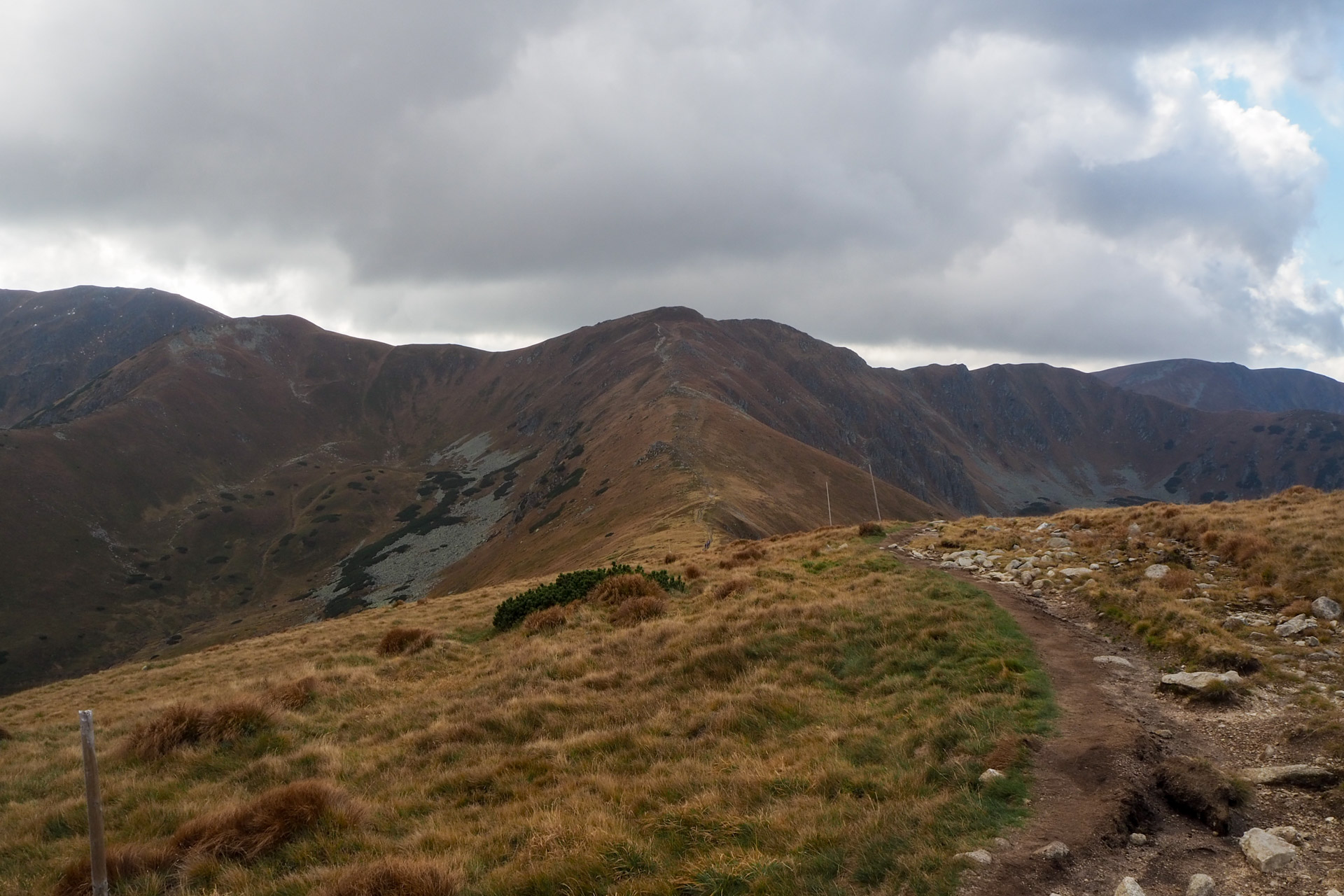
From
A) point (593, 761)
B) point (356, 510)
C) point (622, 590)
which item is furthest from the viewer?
point (356, 510)

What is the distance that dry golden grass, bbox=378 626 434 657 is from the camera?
1973cm

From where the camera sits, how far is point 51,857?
8.66 metres

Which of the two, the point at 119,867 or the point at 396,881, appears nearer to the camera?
the point at 396,881

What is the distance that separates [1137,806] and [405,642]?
1826cm

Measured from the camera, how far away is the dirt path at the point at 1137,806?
Answer: 6.30 m

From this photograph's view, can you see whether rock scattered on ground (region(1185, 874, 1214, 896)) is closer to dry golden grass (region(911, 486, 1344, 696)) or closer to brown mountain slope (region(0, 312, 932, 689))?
dry golden grass (region(911, 486, 1344, 696))

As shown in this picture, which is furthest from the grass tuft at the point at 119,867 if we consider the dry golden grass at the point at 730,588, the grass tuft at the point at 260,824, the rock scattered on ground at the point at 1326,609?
the rock scattered on ground at the point at 1326,609

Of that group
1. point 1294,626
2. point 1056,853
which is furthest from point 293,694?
point 1294,626

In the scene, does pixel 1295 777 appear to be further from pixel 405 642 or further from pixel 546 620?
pixel 405 642

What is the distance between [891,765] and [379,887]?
6.24m

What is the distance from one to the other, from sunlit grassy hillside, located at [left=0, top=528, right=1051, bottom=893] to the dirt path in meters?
0.45

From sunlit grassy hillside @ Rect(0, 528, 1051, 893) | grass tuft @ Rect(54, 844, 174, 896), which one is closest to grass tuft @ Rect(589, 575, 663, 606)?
sunlit grassy hillside @ Rect(0, 528, 1051, 893)

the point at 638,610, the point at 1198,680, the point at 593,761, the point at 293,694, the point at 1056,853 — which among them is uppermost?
the point at 638,610

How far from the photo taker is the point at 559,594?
2327cm
